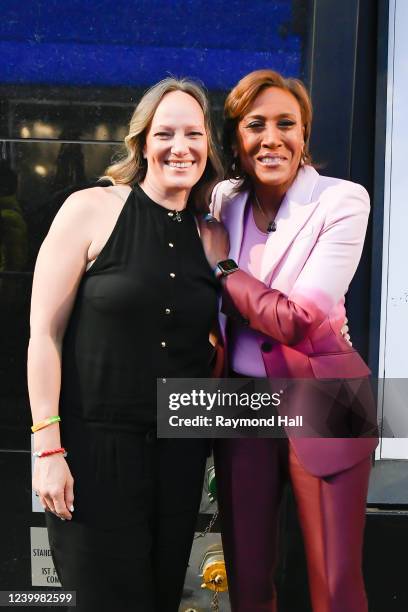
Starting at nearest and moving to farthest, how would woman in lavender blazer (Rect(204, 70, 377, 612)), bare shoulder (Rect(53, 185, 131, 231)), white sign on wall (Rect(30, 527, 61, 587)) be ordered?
bare shoulder (Rect(53, 185, 131, 231))
woman in lavender blazer (Rect(204, 70, 377, 612))
white sign on wall (Rect(30, 527, 61, 587))

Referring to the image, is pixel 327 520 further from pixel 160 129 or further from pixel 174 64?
pixel 174 64

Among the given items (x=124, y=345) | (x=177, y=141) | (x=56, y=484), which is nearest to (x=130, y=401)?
(x=124, y=345)

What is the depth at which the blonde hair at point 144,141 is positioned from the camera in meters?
1.66

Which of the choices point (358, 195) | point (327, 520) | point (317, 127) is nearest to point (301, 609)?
point (327, 520)

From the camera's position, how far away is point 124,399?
1655 mm

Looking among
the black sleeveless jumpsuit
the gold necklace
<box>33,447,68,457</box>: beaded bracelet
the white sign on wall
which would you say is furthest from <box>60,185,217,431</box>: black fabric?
the white sign on wall

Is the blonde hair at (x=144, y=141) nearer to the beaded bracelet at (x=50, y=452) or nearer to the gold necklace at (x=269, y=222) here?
the gold necklace at (x=269, y=222)

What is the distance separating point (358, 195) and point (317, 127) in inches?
12.1

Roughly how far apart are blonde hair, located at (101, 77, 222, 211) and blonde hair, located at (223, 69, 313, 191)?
0.10 m

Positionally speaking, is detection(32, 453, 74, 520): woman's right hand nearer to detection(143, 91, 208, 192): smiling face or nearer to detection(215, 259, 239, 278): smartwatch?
detection(215, 259, 239, 278): smartwatch

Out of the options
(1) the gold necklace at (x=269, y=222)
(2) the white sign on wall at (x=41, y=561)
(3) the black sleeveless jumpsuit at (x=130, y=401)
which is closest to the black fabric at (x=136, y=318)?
(3) the black sleeveless jumpsuit at (x=130, y=401)

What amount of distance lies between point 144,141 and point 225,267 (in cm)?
38

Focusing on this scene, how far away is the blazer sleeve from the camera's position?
5.39ft

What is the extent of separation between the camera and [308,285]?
1679mm
